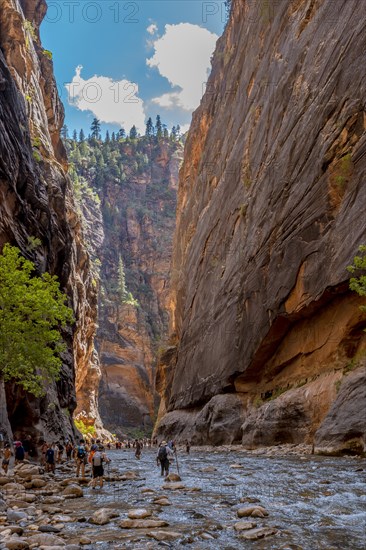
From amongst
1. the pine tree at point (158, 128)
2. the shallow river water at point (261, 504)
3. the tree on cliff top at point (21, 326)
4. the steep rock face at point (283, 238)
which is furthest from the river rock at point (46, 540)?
the pine tree at point (158, 128)

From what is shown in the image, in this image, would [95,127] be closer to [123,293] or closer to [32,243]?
[123,293]

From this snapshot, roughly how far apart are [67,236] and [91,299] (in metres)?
21.7

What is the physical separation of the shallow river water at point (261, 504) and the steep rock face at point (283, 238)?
492cm

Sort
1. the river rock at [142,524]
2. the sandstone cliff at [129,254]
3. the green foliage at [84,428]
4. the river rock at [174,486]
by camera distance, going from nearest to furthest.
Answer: the river rock at [142,524] → the river rock at [174,486] → the green foliage at [84,428] → the sandstone cliff at [129,254]

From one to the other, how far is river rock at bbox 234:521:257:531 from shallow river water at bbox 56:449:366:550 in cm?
15

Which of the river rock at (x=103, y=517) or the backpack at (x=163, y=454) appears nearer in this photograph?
the river rock at (x=103, y=517)

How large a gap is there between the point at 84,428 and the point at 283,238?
54132mm

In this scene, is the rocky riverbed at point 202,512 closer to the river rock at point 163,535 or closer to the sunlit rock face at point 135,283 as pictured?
the river rock at point 163,535

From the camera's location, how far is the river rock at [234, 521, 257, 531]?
310 inches

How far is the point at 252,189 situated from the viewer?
37.1m

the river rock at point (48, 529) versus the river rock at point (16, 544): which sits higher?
the river rock at point (16, 544)

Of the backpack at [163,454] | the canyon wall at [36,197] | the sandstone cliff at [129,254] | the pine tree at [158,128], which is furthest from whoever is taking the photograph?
the pine tree at [158,128]

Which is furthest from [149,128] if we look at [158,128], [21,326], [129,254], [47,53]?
[21,326]

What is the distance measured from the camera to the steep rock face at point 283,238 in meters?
22.8
